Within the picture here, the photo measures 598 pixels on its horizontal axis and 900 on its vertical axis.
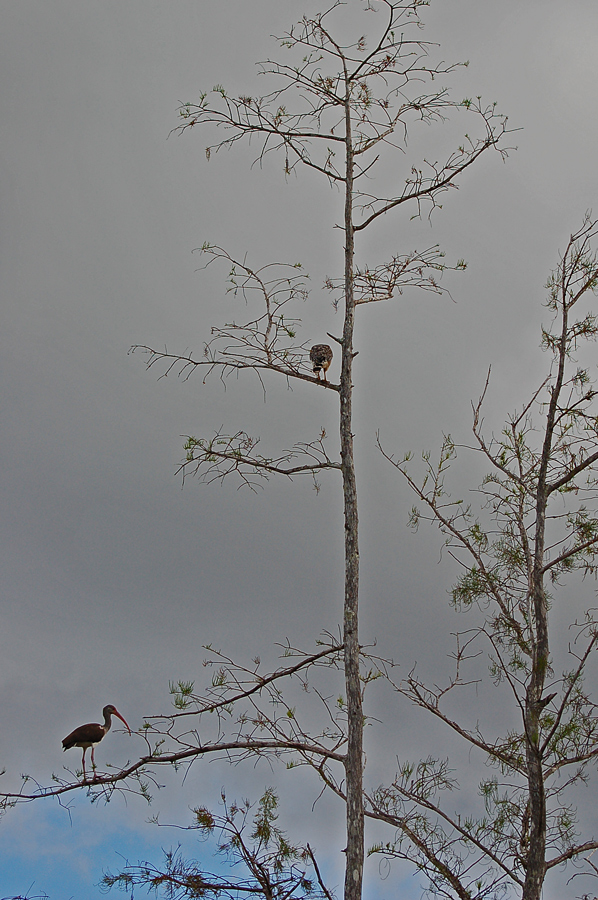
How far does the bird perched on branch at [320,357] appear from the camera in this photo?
6.82 m

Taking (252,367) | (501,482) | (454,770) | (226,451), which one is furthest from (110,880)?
(501,482)

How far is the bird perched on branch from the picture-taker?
269 inches

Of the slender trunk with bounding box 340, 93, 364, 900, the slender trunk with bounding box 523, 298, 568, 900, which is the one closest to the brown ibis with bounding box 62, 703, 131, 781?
the slender trunk with bounding box 340, 93, 364, 900

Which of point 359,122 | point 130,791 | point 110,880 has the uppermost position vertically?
point 359,122

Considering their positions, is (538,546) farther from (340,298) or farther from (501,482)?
(340,298)

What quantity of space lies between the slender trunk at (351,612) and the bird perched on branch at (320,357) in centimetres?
41

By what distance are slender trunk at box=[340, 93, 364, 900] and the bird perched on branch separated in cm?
41

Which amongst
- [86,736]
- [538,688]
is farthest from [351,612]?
[86,736]

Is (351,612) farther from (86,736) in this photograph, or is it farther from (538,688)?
(86,736)

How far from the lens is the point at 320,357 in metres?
6.90

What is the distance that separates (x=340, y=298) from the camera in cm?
670

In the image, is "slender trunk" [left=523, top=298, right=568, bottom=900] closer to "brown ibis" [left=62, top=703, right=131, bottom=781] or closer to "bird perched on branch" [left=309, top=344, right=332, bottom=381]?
"bird perched on branch" [left=309, top=344, right=332, bottom=381]

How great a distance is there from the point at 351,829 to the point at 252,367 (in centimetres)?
329

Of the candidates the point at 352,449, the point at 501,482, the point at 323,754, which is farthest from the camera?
the point at 501,482
